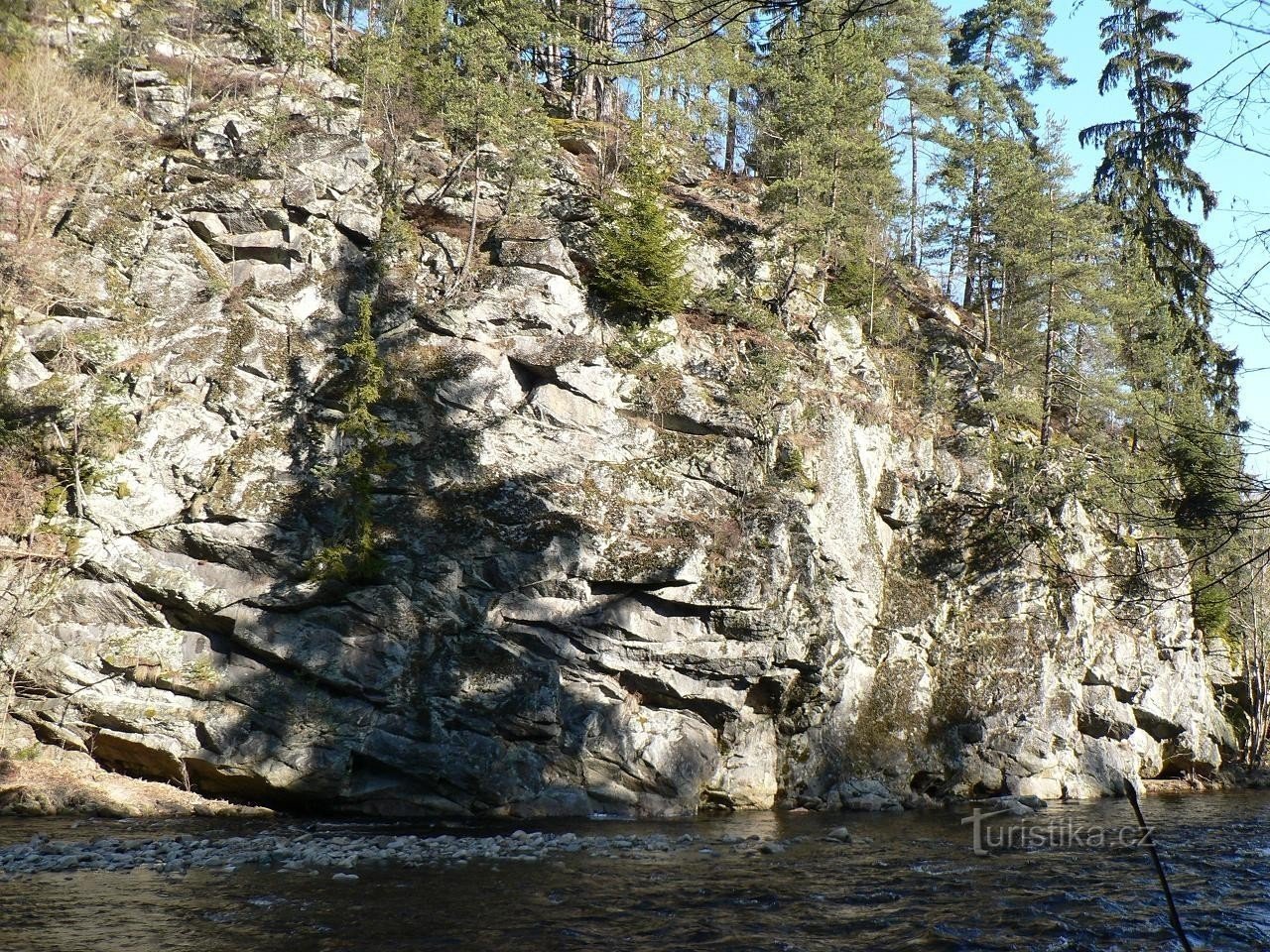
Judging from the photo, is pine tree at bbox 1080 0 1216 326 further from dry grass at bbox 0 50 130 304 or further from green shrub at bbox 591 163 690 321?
dry grass at bbox 0 50 130 304

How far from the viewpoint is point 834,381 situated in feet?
84.2

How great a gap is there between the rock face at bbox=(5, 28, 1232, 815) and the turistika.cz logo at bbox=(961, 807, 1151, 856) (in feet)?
12.7

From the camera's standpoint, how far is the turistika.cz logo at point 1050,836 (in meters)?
13.9

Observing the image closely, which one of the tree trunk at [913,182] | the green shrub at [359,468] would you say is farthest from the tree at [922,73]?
the green shrub at [359,468]

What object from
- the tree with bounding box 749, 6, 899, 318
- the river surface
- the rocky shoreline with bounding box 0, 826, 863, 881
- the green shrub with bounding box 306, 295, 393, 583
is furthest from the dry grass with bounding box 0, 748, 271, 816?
the tree with bounding box 749, 6, 899, 318

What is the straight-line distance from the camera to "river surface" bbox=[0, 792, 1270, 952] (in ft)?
28.5

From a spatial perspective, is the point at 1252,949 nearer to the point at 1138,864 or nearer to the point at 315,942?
the point at 1138,864

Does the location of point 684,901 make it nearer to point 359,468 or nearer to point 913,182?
point 359,468

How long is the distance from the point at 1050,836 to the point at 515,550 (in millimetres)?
12211

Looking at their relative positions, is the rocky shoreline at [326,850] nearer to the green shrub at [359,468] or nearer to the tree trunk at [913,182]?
the green shrub at [359,468]

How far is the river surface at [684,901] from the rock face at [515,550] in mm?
3931

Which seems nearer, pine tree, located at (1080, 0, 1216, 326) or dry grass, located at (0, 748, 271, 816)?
pine tree, located at (1080, 0, 1216, 326)

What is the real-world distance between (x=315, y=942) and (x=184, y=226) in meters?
20.2

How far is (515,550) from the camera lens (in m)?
19.0
